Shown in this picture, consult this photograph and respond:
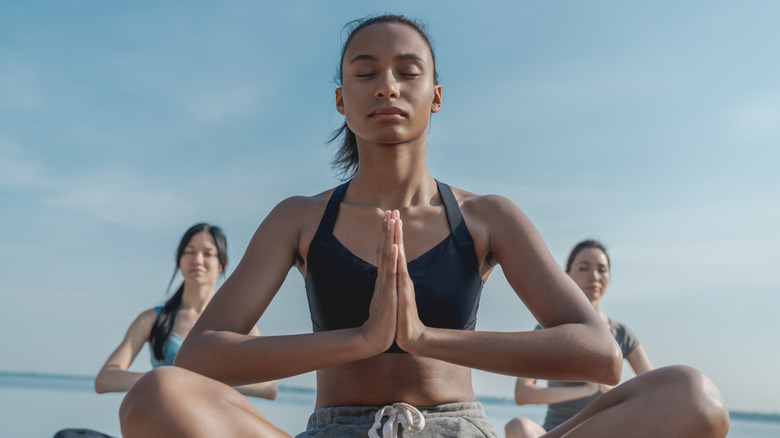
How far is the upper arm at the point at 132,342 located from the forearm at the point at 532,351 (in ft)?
13.2

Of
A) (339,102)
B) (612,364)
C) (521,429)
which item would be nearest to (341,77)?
(339,102)

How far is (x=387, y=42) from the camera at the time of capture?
2459 millimetres

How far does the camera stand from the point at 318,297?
7.70 feet

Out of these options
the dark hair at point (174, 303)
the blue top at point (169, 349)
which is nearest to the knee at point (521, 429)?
the blue top at point (169, 349)

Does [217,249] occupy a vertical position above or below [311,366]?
above

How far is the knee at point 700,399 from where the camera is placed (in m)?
1.77

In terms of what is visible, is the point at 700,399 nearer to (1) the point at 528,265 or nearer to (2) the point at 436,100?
(1) the point at 528,265

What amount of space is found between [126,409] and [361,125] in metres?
1.14

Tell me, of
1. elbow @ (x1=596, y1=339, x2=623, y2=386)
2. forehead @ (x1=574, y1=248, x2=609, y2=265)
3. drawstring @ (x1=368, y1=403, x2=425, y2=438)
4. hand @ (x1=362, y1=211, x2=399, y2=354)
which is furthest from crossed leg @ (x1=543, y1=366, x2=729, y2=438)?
forehead @ (x1=574, y1=248, x2=609, y2=265)

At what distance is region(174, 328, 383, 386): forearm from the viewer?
1974 mm

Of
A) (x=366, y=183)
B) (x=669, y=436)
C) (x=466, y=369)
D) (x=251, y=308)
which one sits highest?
(x=366, y=183)

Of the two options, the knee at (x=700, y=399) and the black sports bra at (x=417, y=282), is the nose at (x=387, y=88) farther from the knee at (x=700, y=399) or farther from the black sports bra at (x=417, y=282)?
the knee at (x=700, y=399)

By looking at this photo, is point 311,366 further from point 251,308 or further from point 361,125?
point 361,125

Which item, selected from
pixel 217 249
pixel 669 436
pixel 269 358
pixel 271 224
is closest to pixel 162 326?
pixel 217 249
